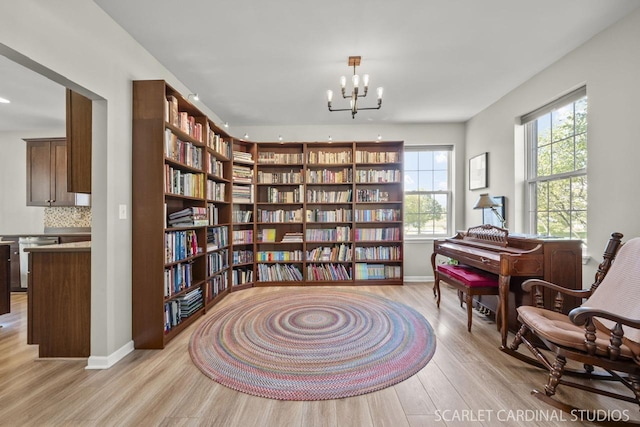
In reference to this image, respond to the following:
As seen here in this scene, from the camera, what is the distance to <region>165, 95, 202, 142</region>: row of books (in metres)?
2.37

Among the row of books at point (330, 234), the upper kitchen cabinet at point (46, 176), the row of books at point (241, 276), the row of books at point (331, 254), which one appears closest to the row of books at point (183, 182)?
the row of books at point (241, 276)

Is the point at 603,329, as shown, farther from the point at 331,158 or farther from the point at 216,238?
the point at 216,238

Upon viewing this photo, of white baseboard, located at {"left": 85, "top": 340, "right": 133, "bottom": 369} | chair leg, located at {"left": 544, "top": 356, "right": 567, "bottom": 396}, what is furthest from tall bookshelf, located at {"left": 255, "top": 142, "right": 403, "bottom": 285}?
chair leg, located at {"left": 544, "top": 356, "right": 567, "bottom": 396}

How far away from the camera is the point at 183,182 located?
2615mm

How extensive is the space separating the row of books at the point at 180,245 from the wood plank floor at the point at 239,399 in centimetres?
83

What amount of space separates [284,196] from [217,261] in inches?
60.2

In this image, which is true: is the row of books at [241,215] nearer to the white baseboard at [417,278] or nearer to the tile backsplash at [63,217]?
the tile backsplash at [63,217]

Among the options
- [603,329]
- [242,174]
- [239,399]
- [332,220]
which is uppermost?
[242,174]

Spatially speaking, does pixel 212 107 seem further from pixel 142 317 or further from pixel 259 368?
pixel 259 368

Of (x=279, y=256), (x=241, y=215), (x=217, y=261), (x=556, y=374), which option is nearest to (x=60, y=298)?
(x=217, y=261)

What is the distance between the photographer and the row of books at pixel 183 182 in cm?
238

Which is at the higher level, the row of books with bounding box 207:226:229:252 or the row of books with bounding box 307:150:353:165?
the row of books with bounding box 307:150:353:165

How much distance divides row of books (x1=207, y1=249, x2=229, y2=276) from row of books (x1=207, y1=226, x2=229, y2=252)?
0.10 m

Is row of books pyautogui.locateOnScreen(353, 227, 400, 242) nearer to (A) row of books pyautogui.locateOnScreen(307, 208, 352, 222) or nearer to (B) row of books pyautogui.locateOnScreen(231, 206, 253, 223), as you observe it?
(A) row of books pyautogui.locateOnScreen(307, 208, 352, 222)
